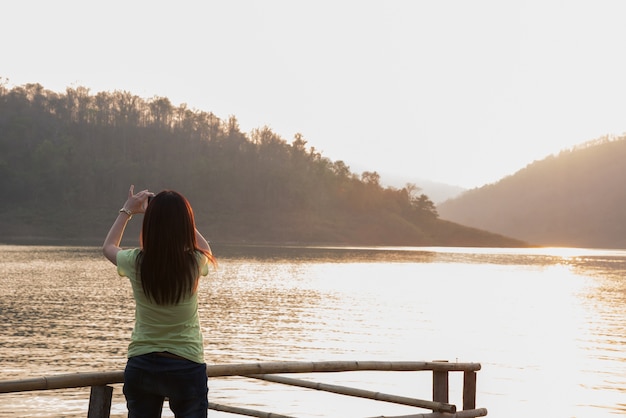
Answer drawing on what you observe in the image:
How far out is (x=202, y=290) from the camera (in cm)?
5131

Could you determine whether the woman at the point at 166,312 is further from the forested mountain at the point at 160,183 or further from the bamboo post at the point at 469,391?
the forested mountain at the point at 160,183

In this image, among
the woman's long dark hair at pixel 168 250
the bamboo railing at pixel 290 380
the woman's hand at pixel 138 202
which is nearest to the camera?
the woman's long dark hair at pixel 168 250

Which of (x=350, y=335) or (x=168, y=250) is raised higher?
(x=168, y=250)

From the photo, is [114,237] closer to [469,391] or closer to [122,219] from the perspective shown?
[122,219]


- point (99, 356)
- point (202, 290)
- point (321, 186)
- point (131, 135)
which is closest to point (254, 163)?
point (321, 186)

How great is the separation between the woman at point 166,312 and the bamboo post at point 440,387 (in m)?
3.03

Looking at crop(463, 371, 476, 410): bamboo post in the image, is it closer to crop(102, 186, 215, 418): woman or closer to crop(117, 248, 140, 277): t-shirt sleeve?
crop(102, 186, 215, 418): woman

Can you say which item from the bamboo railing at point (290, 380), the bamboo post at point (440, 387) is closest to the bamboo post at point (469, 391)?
the bamboo railing at point (290, 380)

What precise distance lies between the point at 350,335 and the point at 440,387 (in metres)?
23.1

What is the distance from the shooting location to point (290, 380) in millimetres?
7484

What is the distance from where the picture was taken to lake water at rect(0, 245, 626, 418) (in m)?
18.1

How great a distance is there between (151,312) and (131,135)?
18892 centimetres

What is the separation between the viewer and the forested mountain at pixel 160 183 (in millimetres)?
155875

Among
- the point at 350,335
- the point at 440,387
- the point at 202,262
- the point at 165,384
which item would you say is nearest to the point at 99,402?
the point at 165,384
